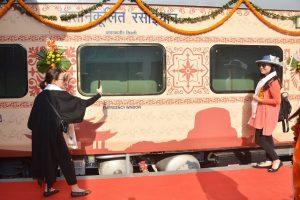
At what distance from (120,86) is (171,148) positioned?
1.36m

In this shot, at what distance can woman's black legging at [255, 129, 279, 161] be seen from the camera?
6.27 meters

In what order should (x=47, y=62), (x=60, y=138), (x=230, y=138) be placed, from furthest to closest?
(x=230, y=138), (x=47, y=62), (x=60, y=138)

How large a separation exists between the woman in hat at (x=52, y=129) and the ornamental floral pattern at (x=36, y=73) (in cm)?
87

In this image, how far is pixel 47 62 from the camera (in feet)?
19.4

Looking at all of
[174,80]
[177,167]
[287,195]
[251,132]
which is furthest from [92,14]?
[287,195]


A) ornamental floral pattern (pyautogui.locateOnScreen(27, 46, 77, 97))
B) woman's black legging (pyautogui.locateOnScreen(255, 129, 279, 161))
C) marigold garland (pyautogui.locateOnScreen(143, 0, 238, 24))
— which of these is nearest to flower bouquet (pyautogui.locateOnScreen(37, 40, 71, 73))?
ornamental floral pattern (pyautogui.locateOnScreen(27, 46, 77, 97))

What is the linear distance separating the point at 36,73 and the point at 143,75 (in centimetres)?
174

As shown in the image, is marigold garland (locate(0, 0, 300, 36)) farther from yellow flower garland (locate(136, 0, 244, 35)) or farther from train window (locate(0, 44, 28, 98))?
train window (locate(0, 44, 28, 98))

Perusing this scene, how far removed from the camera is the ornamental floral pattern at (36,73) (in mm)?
6027

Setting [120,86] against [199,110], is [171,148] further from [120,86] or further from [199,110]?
[120,86]

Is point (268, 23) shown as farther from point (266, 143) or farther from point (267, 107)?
point (266, 143)

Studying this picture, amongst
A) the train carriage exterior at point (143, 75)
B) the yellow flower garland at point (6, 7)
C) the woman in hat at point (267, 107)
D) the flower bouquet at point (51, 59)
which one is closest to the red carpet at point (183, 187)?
the woman in hat at point (267, 107)

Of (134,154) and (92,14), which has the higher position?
(92,14)

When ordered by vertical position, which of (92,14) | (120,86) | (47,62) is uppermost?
(92,14)
